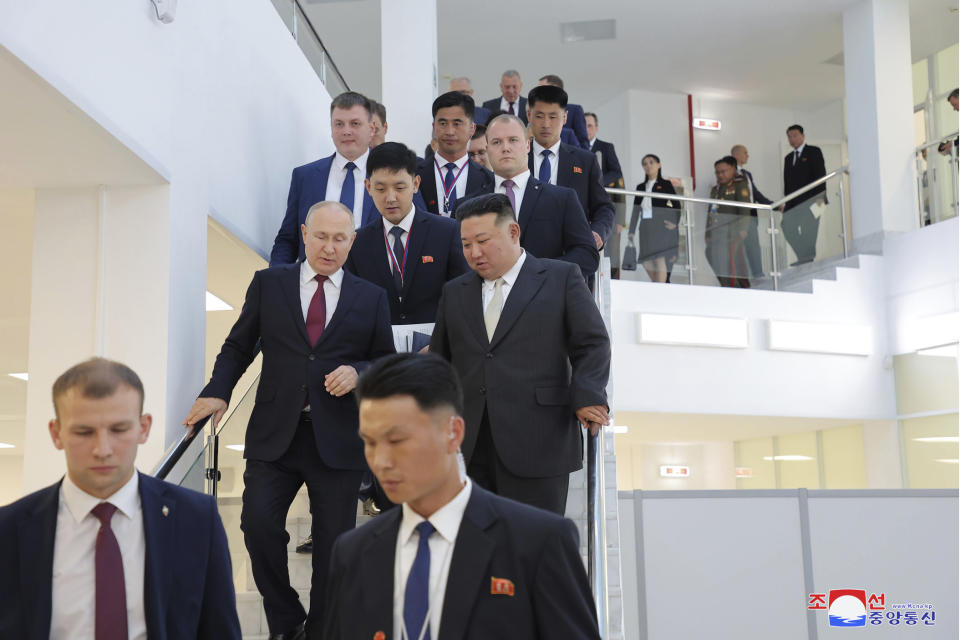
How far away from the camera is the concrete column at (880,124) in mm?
13672

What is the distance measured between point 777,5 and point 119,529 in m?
13.9

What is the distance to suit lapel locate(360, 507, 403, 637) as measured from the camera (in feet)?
6.44

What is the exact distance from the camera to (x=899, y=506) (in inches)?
310

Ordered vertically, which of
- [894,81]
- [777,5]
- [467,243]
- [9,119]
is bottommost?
[467,243]

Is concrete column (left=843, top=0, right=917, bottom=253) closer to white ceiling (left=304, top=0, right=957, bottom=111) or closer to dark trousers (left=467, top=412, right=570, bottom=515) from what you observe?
white ceiling (left=304, top=0, right=957, bottom=111)

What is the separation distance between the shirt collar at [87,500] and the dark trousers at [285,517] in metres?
1.67

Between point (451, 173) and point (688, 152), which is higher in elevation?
point (688, 152)

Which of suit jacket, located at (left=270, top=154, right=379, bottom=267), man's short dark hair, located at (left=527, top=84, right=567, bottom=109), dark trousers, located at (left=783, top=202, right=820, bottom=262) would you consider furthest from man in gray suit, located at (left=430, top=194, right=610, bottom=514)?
dark trousers, located at (left=783, top=202, right=820, bottom=262)

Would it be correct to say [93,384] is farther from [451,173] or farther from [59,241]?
[451,173]

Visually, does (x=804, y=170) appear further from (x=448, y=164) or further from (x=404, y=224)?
(x=404, y=224)

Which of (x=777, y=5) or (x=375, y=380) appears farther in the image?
(x=777, y=5)

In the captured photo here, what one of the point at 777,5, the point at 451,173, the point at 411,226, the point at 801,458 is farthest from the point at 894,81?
the point at 411,226

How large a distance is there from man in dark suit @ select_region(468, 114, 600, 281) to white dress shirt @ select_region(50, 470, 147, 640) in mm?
3088

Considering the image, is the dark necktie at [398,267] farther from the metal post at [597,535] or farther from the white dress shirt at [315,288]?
the metal post at [597,535]
